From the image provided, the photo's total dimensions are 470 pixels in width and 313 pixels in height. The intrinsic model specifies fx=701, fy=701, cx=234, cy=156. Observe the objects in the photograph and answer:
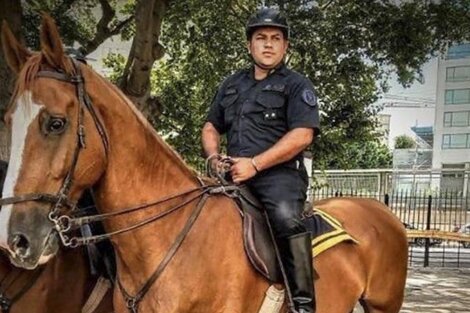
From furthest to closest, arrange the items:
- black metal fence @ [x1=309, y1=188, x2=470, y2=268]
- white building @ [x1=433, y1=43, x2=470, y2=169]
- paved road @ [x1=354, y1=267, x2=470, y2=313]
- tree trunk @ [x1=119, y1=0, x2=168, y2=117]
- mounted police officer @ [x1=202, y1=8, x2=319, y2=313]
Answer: white building @ [x1=433, y1=43, x2=470, y2=169] → black metal fence @ [x1=309, y1=188, x2=470, y2=268] → paved road @ [x1=354, y1=267, x2=470, y2=313] → tree trunk @ [x1=119, y1=0, x2=168, y2=117] → mounted police officer @ [x1=202, y1=8, x2=319, y2=313]

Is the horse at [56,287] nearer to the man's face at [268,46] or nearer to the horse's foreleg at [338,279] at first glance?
the horse's foreleg at [338,279]

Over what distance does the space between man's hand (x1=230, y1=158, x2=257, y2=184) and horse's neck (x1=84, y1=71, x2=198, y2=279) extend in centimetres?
35

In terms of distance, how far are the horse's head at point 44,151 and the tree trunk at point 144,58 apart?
7259mm

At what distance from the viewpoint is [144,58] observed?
10.7 m

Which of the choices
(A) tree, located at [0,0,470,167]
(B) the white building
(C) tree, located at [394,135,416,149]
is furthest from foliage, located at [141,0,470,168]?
(C) tree, located at [394,135,416,149]

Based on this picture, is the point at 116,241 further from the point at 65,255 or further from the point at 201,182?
the point at 65,255

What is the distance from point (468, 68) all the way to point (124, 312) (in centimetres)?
4523

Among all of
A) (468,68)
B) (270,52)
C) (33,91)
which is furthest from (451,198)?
(468,68)

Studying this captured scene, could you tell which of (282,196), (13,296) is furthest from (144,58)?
(282,196)

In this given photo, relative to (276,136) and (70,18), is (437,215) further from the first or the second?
(276,136)

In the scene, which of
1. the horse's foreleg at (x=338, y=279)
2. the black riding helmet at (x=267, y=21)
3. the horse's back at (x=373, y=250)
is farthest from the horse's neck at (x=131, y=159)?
the horse's back at (x=373, y=250)

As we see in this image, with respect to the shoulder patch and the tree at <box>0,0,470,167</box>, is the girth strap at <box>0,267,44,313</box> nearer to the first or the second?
the shoulder patch

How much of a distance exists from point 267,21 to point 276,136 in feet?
2.27

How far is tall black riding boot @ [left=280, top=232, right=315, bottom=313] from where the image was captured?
403 cm
